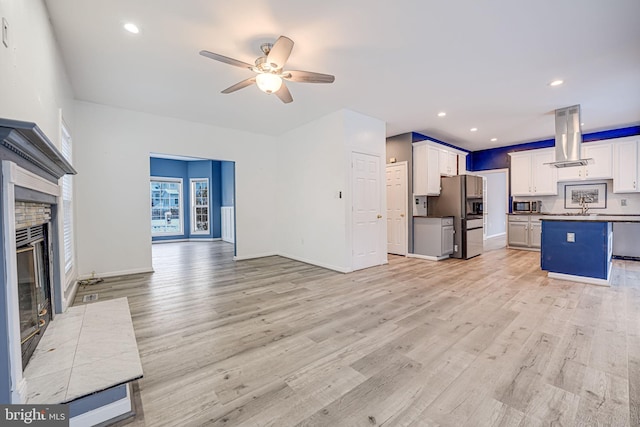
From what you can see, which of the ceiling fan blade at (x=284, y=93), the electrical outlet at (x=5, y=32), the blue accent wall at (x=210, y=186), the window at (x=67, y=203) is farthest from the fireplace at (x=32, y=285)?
the blue accent wall at (x=210, y=186)

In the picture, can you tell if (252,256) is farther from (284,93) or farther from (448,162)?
(448,162)

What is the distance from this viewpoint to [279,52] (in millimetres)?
2508

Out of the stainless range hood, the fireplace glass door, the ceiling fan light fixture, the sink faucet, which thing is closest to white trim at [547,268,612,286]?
the stainless range hood

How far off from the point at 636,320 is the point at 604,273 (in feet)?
4.87

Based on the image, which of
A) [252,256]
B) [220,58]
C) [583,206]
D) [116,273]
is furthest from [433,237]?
[116,273]


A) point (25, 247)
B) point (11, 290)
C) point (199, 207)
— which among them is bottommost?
point (11, 290)

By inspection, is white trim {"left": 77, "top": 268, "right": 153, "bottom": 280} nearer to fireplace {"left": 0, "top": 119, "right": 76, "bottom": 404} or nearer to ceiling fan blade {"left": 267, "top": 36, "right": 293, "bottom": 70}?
fireplace {"left": 0, "top": 119, "right": 76, "bottom": 404}

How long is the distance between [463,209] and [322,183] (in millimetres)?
3191

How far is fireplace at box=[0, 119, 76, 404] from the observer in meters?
1.17

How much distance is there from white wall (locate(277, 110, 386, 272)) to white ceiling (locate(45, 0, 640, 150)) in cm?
36

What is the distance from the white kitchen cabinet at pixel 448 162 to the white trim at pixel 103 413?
21.1 ft

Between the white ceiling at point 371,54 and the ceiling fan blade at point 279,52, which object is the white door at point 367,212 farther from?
the ceiling fan blade at point 279,52

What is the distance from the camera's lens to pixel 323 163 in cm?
505

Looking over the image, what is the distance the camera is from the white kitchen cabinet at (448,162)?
6.21m
